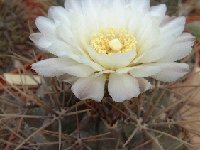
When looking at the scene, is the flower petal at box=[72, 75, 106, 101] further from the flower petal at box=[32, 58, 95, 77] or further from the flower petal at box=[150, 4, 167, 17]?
the flower petal at box=[150, 4, 167, 17]

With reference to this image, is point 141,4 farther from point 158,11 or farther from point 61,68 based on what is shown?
point 61,68

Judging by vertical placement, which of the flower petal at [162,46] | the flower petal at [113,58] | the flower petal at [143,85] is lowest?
the flower petal at [143,85]

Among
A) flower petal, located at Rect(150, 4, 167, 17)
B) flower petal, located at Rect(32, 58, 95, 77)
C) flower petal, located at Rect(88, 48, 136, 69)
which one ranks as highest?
flower petal, located at Rect(150, 4, 167, 17)

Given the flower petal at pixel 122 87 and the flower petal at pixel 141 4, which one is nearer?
the flower petal at pixel 122 87

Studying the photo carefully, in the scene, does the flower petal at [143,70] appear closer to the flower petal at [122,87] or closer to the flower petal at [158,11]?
the flower petal at [122,87]

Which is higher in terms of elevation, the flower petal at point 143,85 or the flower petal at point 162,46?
the flower petal at point 162,46

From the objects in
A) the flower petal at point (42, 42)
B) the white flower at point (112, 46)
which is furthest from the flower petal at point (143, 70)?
the flower petal at point (42, 42)

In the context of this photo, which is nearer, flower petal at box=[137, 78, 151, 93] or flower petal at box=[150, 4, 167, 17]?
flower petal at box=[137, 78, 151, 93]

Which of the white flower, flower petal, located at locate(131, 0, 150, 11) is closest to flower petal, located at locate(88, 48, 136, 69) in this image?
the white flower
